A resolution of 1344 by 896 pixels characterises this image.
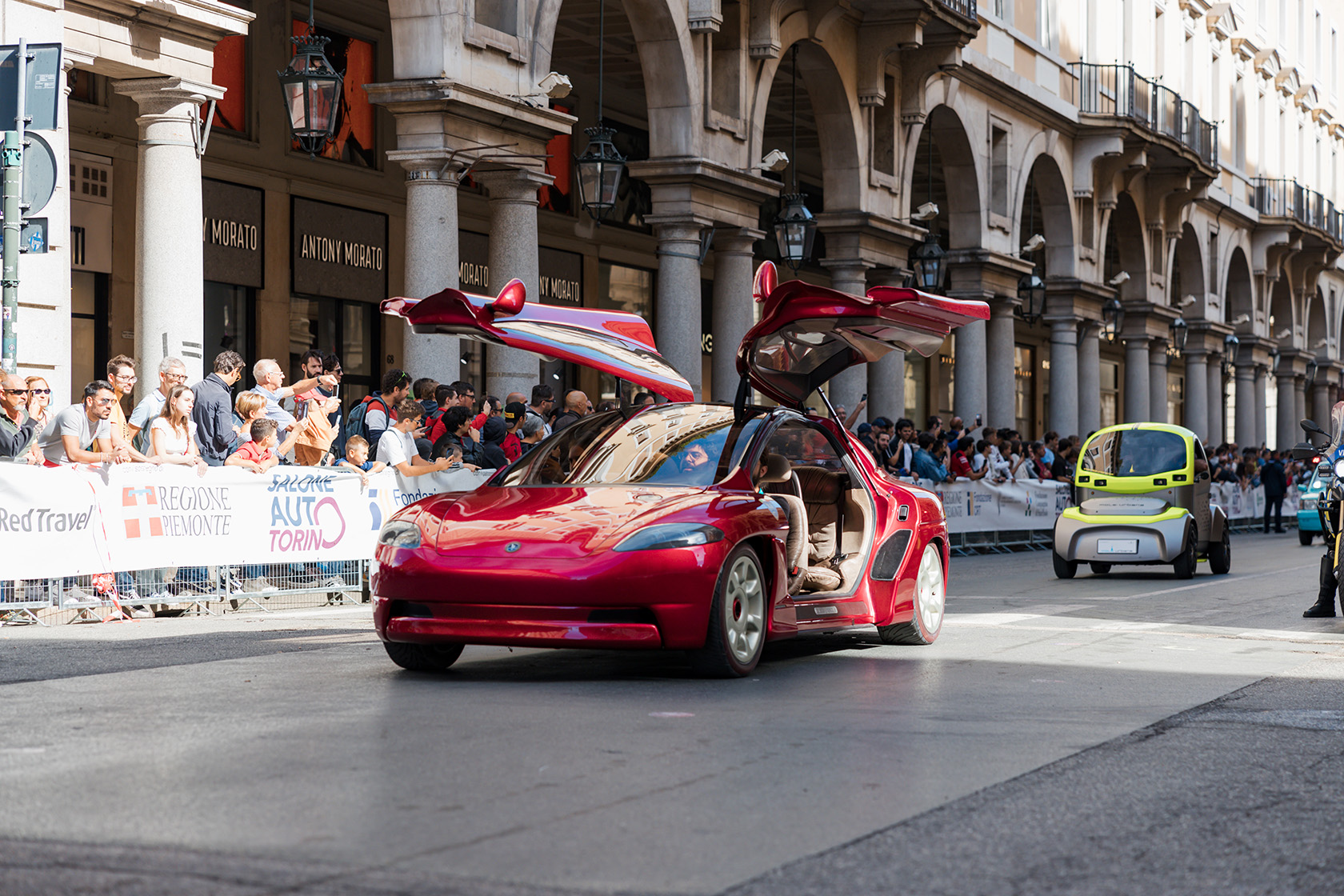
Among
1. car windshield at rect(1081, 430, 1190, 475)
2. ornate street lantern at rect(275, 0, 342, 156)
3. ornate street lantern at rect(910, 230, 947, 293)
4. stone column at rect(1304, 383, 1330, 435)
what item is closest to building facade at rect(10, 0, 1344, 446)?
ornate street lantern at rect(910, 230, 947, 293)

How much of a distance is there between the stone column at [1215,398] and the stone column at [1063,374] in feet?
43.3

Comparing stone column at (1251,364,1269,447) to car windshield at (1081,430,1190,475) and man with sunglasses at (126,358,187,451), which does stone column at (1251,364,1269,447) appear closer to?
car windshield at (1081,430,1190,475)

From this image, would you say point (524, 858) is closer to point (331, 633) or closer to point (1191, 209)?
point (331, 633)

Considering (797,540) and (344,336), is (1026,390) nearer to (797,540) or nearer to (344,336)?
(344,336)

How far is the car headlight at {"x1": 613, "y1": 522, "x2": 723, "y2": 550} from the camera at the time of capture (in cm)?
877

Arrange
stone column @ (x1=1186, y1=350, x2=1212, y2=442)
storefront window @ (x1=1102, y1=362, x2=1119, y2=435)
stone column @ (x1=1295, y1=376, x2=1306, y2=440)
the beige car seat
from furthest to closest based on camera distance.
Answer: storefront window @ (x1=1102, y1=362, x2=1119, y2=435) < stone column @ (x1=1295, y1=376, x2=1306, y2=440) < stone column @ (x1=1186, y1=350, x2=1212, y2=442) < the beige car seat

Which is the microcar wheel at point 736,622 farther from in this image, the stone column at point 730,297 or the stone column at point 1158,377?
the stone column at point 1158,377

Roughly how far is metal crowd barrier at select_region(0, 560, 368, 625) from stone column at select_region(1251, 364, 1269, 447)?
Answer: 4745 cm

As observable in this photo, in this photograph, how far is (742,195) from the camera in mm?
25562

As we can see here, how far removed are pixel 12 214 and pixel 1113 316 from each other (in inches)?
1332

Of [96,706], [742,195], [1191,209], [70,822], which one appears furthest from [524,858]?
[1191,209]

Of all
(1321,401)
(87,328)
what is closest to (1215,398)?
(1321,401)

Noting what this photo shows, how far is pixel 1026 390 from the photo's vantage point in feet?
193

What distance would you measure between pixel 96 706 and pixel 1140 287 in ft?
132
